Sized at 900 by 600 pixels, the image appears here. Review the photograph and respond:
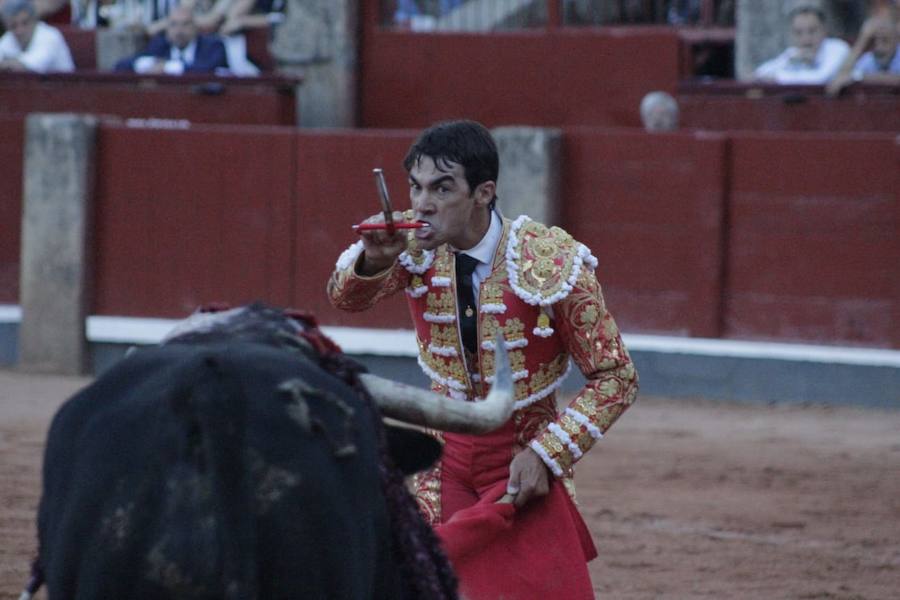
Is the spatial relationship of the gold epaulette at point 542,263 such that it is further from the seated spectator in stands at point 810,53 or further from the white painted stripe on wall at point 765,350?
the seated spectator in stands at point 810,53

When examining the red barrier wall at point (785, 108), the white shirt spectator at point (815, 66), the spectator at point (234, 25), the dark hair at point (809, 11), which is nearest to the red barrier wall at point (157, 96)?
the spectator at point (234, 25)

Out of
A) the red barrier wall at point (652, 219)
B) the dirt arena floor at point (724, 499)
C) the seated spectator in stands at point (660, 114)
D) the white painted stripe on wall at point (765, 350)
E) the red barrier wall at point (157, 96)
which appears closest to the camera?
the dirt arena floor at point (724, 499)

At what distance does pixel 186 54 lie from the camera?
908 cm

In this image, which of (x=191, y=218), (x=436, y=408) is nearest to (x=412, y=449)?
(x=436, y=408)

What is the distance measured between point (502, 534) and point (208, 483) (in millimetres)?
1142

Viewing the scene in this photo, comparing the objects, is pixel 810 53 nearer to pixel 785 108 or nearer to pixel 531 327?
pixel 785 108

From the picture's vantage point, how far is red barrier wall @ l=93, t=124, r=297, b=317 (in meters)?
8.36

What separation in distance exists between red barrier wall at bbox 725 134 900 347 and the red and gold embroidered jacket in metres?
4.78

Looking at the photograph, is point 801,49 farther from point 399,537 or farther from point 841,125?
point 399,537

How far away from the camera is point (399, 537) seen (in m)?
2.24

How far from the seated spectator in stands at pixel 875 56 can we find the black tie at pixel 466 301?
522 cm

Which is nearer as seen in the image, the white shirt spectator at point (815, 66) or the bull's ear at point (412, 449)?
the bull's ear at point (412, 449)

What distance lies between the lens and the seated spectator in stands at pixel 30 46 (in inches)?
360

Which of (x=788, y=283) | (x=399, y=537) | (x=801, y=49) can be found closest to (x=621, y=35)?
(x=801, y=49)
